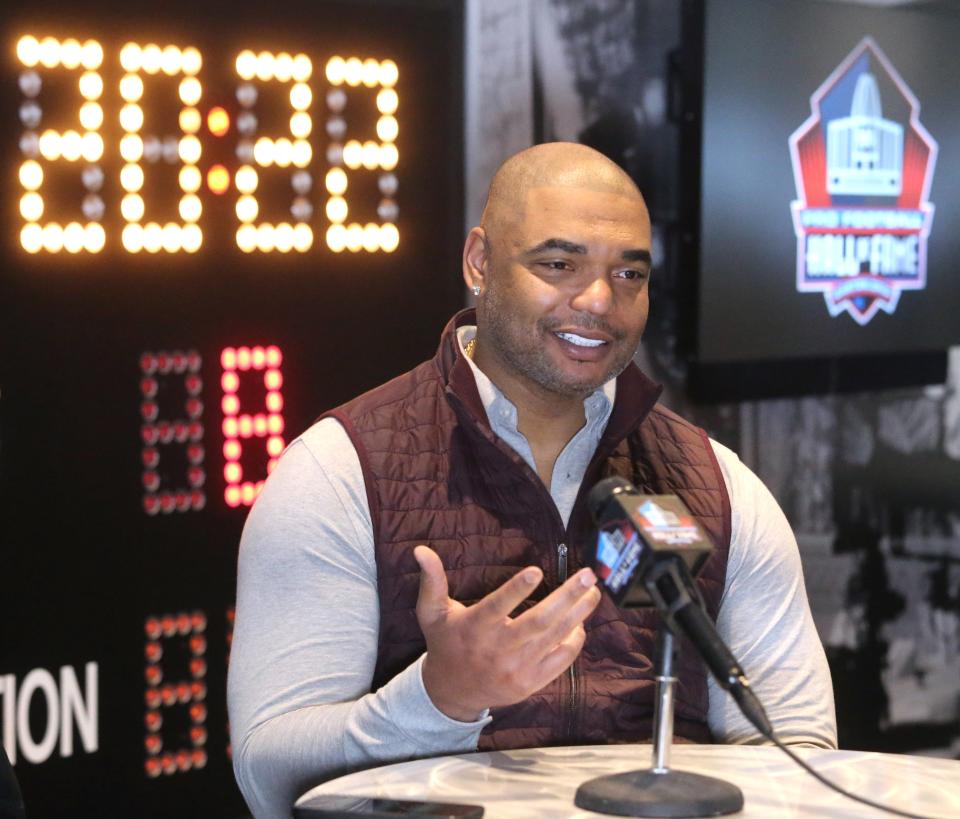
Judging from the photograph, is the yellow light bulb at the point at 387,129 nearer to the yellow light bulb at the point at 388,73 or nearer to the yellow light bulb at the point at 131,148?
the yellow light bulb at the point at 388,73

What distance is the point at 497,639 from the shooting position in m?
1.74

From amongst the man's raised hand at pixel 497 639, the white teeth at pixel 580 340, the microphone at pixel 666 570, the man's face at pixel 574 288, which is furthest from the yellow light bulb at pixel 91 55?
the microphone at pixel 666 570

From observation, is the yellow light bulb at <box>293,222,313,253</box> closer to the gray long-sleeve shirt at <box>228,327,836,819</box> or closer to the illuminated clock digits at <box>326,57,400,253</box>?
the illuminated clock digits at <box>326,57,400,253</box>

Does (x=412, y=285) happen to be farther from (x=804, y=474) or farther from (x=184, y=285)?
(x=804, y=474)

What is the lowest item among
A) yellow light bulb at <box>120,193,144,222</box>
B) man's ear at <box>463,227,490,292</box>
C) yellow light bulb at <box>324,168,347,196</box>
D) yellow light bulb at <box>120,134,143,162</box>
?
man's ear at <box>463,227,490,292</box>

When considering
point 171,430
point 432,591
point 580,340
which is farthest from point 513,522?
point 171,430

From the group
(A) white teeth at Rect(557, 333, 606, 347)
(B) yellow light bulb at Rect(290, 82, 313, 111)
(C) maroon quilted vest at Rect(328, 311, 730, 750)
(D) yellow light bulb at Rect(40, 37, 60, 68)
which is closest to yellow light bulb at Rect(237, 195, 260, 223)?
(B) yellow light bulb at Rect(290, 82, 313, 111)

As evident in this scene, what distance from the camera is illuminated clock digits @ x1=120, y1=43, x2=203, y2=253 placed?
9.93 ft

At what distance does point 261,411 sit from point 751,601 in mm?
1275

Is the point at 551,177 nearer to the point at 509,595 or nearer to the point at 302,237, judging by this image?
the point at 509,595

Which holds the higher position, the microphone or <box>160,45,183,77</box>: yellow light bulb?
<box>160,45,183,77</box>: yellow light bulb

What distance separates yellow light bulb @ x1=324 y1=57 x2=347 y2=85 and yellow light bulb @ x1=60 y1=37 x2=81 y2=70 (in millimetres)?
540

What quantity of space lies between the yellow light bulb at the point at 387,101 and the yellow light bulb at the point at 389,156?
8 cm

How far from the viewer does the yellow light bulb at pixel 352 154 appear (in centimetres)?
330
